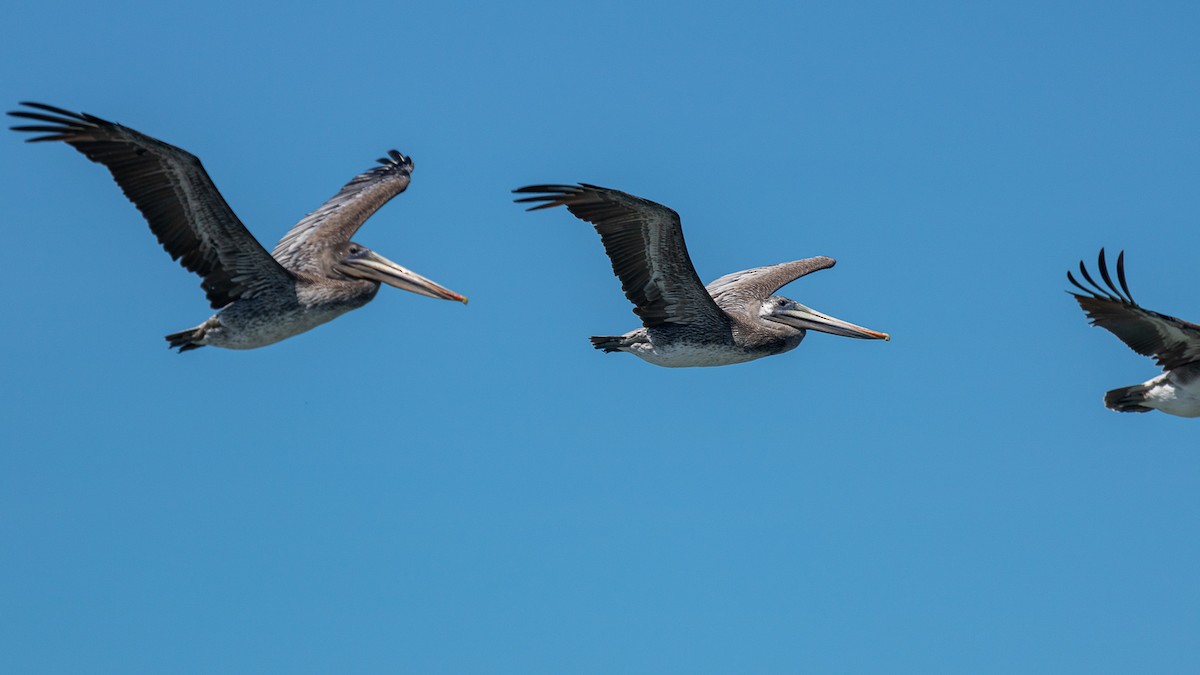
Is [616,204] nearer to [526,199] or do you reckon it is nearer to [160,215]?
[526,199]

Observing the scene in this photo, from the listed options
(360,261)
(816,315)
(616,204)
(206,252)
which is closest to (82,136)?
(206,252)

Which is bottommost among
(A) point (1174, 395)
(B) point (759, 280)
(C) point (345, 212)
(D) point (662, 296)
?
(A) point (1174, 395)

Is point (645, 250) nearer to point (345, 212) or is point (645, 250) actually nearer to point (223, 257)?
point (345, 212)

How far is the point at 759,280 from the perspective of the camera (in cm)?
1938

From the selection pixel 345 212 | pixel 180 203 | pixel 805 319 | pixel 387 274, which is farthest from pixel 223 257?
pixel 805 319

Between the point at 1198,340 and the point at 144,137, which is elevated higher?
the point at 144,137

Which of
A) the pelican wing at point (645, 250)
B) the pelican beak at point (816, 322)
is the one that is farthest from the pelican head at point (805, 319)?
the pelican wing at point (645, 250)

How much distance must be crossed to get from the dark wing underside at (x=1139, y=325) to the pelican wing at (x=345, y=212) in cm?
695

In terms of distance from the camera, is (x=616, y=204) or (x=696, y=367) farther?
(x=696, y=367)

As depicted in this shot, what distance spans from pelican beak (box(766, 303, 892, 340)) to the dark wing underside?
2720 mm

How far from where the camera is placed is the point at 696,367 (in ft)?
53.9

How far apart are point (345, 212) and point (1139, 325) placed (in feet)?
25.7

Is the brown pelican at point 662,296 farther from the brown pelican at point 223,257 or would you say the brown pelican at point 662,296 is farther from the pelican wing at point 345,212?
the pelican wing at point 345,212

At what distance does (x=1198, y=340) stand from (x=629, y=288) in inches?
209
